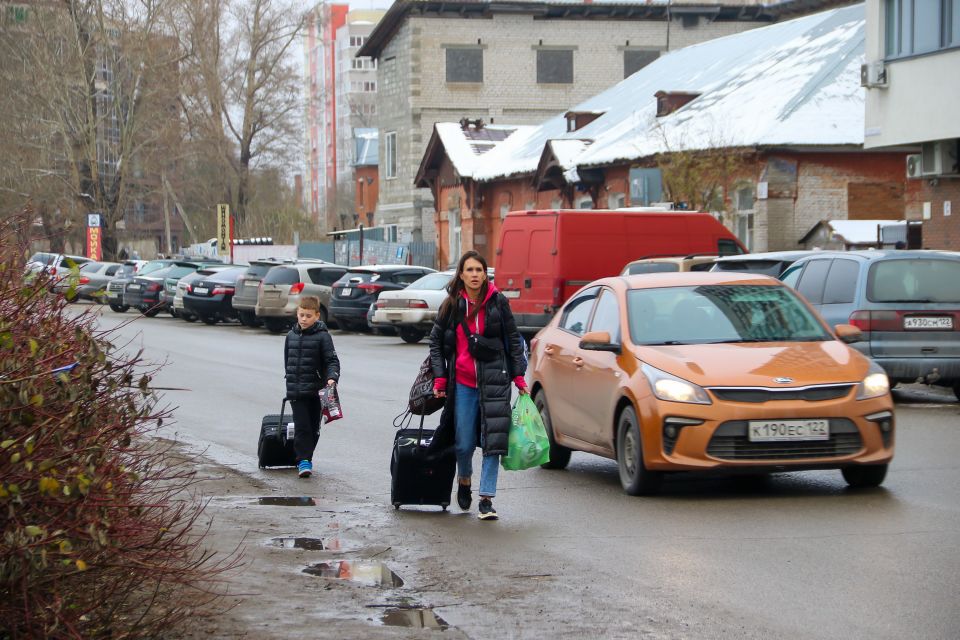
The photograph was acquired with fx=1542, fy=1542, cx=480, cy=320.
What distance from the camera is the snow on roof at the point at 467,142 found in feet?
180

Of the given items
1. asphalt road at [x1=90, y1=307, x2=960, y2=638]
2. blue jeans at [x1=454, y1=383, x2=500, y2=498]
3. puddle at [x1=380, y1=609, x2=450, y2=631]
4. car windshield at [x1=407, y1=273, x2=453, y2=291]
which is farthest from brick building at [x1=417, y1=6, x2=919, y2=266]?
puddle at [x1=380, y1=609, x2=450, y2=631]

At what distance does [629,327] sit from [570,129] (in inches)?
1522

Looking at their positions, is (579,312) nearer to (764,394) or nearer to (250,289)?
(764,394)

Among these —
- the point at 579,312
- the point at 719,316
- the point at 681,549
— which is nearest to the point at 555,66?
the point at 579,312

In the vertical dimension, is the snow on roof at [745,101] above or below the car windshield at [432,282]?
above

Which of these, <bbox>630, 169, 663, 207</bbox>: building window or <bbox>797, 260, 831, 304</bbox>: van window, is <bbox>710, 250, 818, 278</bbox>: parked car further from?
<bbox>630, 169, 663, 207</bbox>: building window

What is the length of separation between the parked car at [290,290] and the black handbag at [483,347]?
24.9m

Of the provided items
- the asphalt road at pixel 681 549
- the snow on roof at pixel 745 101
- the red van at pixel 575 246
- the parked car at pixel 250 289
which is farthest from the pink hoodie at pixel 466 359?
the parked car at pixel 250 289

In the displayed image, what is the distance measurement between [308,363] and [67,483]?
704 cm

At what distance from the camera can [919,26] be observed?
1145 inches

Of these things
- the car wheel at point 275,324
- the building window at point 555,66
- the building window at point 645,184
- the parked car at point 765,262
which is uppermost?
the building window at point 555,66

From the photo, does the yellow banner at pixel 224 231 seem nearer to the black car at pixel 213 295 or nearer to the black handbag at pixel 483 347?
the black car at pixel 213 295

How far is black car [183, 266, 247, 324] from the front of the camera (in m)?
40.5

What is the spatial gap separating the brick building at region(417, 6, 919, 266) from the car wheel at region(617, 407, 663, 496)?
21.3 meters
